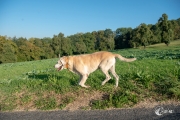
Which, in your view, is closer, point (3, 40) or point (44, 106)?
point (44, 106)

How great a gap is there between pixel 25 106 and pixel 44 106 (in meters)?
0.89

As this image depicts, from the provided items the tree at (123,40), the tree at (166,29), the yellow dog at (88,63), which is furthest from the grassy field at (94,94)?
the tree at (123,40)

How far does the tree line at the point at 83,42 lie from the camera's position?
5525 centimetres

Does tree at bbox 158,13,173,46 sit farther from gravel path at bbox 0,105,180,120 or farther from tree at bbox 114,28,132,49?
gravel path at bbox 0,105,180,120

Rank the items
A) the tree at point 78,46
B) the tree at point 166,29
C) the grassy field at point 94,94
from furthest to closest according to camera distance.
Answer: the tree at point 78,46 → the tree at point 166,29 → the grassy field at point 94,94

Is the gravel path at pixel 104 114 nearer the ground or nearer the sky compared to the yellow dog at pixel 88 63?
nearer the ground

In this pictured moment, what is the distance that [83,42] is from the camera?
3105 inches

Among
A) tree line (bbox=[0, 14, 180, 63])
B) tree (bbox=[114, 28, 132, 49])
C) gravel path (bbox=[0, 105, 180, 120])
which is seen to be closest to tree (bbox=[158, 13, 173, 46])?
tree line (bbox=[0, 14, 180, 63])

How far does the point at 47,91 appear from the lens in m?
7.78

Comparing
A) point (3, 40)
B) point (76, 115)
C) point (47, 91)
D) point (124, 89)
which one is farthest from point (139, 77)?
point (3, 40)

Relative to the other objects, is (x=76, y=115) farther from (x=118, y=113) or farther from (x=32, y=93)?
(x=32, y=93)

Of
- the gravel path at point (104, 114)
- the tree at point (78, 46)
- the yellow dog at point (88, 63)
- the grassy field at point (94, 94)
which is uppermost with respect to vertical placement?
the tree at point (78, 46)

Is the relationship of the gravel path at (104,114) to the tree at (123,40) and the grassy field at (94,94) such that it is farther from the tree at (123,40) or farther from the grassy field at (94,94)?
the tree at (123,40)

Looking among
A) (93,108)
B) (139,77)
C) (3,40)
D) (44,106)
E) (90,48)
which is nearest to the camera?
(93,108)
